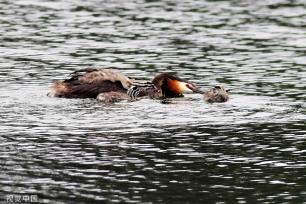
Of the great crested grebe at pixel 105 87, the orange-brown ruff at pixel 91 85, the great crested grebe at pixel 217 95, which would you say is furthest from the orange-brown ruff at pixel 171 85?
the great crested grebe at pixel 217 95

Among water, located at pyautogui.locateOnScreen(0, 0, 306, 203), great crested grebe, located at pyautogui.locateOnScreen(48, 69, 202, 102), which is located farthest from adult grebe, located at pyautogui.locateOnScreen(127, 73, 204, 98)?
water, located at pyautogui.locateOnScreen(0, 0, 306, 203)

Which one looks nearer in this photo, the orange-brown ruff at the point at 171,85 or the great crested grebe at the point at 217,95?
the great crested grebe at the point at 217,95

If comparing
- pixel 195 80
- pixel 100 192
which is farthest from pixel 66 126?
pixel 195 80

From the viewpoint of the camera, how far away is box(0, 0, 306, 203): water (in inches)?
377

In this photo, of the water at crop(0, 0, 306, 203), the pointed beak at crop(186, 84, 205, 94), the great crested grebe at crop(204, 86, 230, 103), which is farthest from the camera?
the pointed beak at crop(186, 84, 205, 94)

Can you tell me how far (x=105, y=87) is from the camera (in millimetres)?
14648

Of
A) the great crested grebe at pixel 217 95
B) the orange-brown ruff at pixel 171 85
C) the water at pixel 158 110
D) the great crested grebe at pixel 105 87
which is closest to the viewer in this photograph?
the water at pixel 158 110

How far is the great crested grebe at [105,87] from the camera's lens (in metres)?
14.5

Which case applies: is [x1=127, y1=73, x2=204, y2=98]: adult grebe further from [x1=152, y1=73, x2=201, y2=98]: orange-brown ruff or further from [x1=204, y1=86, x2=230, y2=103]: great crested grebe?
[x1=204, y1=86, x2=230, y2=103]: great crested grebe

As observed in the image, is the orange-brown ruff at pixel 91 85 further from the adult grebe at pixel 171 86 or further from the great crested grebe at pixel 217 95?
the great crested grebe at pixel 217 95

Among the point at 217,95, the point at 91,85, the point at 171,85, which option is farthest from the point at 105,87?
the point at 217,95

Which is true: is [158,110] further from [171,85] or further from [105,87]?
[171,85]

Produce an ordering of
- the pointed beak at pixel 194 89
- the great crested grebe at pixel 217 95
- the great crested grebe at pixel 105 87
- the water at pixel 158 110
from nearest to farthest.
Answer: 1. the water at pixel 158 110
2. the great crested grebe at pixel 217 95
3. the great crested grebe at pixel 105 87
4. the pointed beak at pixel 194 89

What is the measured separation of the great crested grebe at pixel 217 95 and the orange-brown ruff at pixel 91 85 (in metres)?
1.21
